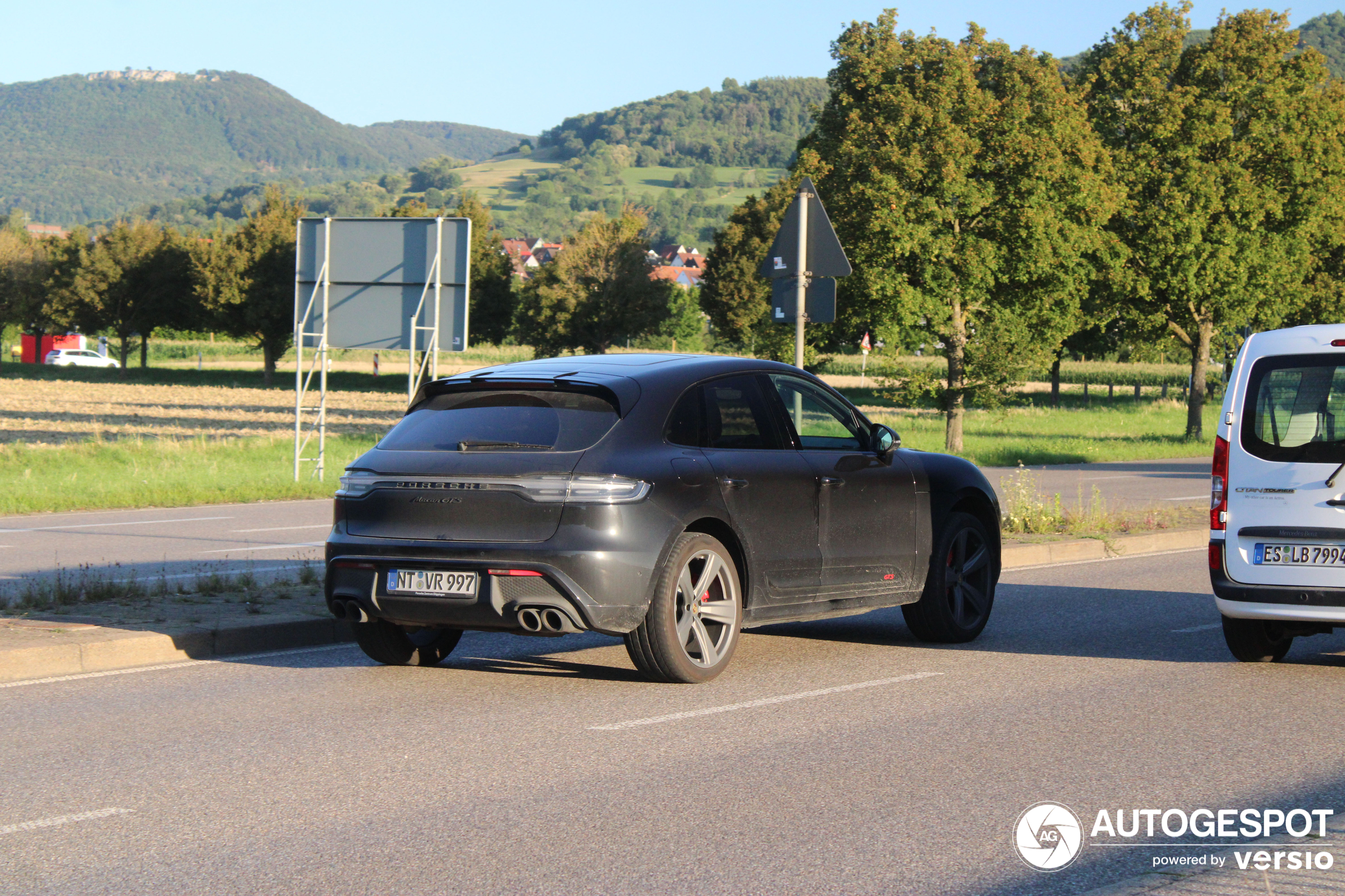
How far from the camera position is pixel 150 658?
859cm

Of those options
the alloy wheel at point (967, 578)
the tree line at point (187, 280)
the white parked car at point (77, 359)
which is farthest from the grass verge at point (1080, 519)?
the white parked car at point (77, 359)

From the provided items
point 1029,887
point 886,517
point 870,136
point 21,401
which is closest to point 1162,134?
point 870,136

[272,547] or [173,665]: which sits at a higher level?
[173,665]

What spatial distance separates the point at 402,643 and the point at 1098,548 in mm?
8416

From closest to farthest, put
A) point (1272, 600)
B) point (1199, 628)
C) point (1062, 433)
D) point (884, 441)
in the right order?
point (1272, 600) < point (884, 441) < point (1199, 628) < point (1062, 433)

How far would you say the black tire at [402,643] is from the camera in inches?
331

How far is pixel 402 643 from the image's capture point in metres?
8.49

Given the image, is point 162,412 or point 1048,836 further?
point 162,412

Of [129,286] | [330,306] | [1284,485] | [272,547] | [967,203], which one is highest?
[967,203]

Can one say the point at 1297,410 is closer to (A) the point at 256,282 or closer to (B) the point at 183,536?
(B) the point at 183,536

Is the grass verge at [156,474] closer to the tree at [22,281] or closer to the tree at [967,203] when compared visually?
the tree at [967,203]

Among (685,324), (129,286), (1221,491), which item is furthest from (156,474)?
(685,324)

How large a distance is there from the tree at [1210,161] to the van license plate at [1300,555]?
92.9 feet

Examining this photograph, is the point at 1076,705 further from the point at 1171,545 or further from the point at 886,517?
the point at 1171,545
